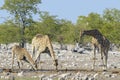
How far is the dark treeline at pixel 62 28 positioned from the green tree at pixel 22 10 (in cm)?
113

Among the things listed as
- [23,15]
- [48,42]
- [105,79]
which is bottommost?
[105,79]

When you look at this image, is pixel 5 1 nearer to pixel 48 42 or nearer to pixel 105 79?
pixel 48 42

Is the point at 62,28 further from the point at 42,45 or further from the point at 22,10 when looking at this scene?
the point at 42,45

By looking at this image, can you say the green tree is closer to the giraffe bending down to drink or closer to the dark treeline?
the dark treeline

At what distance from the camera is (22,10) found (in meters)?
81.1

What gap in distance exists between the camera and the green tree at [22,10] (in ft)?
265

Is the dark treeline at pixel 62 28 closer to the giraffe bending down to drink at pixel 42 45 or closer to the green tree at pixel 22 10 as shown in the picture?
the green tree at pixel 22 10

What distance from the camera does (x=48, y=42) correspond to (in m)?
25.8

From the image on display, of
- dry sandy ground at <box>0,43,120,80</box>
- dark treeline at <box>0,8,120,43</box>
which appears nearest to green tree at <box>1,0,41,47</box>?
dark treeline at <box>0,8,120,43</box>

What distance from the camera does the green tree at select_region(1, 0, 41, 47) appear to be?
80688 millimetres

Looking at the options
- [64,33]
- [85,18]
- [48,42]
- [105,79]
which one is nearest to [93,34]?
[48,42]

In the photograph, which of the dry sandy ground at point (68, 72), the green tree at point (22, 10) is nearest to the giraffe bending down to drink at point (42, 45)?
the dry sandy ground at point (68, 72)

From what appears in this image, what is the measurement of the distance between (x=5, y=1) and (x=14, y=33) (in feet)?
20.2

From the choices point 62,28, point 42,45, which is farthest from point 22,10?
point 42,45
